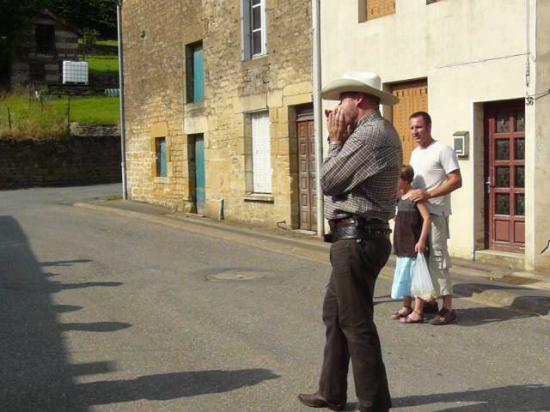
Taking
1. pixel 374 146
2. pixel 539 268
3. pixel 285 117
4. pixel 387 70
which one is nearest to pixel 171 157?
pixel 285 117

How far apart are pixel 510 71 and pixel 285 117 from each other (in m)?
5.61

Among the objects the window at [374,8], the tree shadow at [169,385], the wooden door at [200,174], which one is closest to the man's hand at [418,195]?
the tree shadow at [169,385]

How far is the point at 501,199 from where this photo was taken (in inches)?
416

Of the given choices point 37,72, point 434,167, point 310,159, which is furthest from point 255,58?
point 37,72

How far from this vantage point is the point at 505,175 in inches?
414

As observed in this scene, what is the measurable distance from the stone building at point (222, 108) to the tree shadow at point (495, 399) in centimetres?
947

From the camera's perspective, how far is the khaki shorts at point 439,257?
696 cm

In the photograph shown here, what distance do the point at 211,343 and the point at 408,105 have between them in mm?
6870

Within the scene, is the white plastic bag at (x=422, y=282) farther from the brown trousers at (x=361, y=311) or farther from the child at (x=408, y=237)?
the brown trousers at (x=361, y=311)

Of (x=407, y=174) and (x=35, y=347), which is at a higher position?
(x=407, y=174)

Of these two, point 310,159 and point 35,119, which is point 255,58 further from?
point 35,119

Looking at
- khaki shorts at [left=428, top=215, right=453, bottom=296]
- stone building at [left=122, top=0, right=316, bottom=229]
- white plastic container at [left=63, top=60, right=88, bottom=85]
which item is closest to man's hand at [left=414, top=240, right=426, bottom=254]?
khaki shorts at [left=428, top=215, right=453, bottom=296]

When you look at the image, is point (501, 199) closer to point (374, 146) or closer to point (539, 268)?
point (539, 268)

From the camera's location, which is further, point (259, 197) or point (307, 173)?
point (259, 197)
